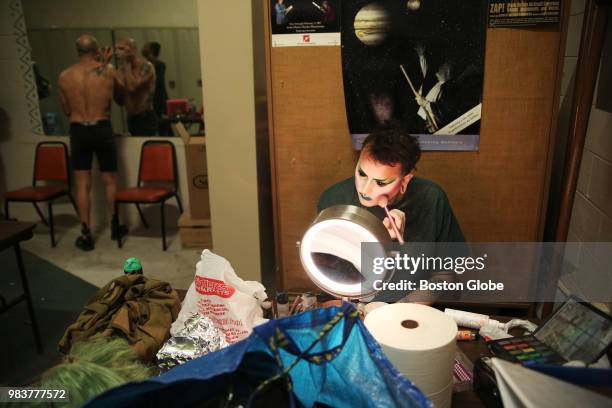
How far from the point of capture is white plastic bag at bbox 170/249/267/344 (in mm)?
1313

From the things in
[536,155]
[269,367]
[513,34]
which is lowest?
[269,367]

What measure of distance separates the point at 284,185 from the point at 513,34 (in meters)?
1.03

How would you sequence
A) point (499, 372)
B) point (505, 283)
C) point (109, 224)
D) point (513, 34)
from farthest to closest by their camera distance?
point (109, 224)
point (505, 283)
point (513, 34)
point (499, 372)

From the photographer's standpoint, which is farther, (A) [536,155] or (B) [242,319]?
(A) [536,155]

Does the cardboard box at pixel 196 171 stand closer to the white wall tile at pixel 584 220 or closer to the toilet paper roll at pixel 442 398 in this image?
the white wall tile at pixel 584 220

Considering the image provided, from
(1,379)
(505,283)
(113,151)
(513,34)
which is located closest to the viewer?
(513,34)

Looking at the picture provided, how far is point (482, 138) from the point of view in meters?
1.82

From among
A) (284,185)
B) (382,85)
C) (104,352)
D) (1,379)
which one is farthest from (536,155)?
(1,379)

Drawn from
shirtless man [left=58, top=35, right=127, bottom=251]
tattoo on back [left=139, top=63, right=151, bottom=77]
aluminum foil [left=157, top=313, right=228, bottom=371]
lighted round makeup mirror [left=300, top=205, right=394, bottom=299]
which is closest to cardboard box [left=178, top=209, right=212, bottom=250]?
shirtless man [left=58, top=35, right=127, bottom=251]

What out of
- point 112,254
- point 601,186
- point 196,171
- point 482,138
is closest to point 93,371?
point 482,138

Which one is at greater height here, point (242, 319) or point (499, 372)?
point (499, 372)

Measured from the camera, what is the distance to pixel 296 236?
2.05 m

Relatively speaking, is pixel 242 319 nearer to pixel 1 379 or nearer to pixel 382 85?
pixel 382 85

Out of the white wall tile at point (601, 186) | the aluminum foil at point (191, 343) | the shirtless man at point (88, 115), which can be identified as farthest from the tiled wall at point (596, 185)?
the shirtless man at point (88, 115)
